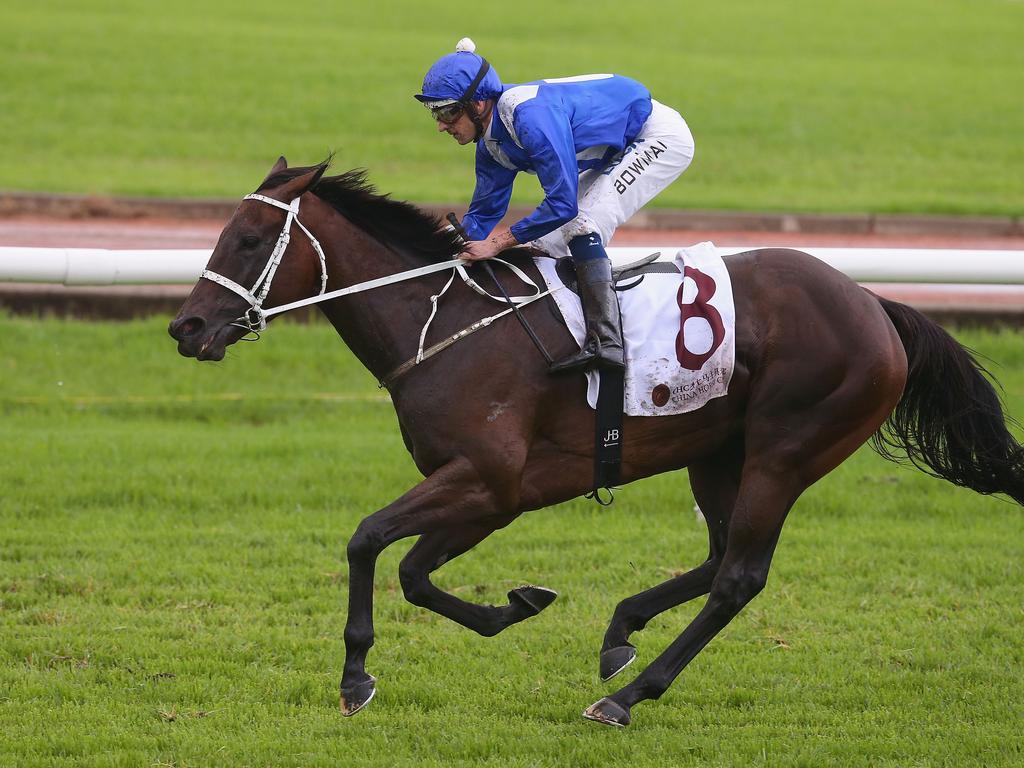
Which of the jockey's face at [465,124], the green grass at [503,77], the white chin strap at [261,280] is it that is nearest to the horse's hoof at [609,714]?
the white chin strap at [261,280]

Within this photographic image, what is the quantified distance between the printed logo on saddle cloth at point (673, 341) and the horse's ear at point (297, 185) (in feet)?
3.18

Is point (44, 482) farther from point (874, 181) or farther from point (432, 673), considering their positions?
point (874, 181)

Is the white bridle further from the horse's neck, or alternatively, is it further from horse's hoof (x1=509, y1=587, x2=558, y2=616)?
horse's hoof (x1=509, y1=587, x2=558, y2=616)

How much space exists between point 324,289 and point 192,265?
8.37 feet

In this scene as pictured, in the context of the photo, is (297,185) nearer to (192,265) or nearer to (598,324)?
(598,324)

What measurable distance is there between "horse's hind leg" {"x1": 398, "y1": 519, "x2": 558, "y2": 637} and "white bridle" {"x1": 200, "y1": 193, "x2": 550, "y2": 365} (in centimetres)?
63

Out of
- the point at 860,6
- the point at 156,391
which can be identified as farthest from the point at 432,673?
the point at 860,6

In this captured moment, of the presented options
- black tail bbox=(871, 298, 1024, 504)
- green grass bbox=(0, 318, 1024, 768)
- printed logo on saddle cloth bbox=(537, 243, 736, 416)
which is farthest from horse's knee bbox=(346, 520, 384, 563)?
black tail bbox=(871, 298, 1024, 504)

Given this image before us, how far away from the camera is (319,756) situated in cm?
464

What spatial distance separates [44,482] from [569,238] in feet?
13.0

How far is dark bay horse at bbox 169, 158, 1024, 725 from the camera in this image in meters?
4.74

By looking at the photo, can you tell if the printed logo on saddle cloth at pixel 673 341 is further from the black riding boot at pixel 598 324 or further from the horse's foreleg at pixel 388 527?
the horse's foreleg at pixel 388 527

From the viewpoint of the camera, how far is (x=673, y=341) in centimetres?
500

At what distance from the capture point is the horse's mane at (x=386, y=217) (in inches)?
197
